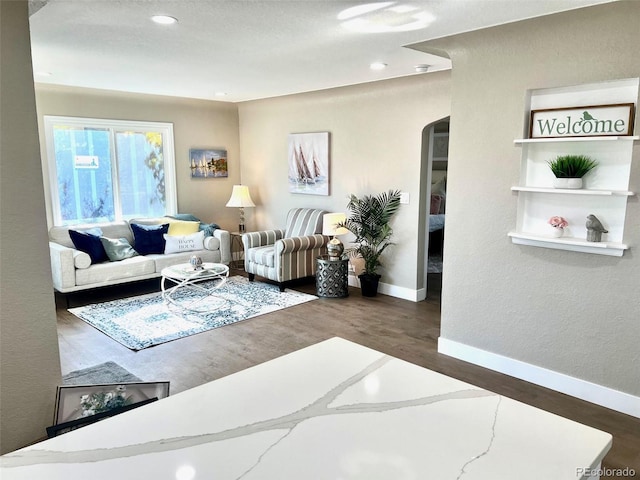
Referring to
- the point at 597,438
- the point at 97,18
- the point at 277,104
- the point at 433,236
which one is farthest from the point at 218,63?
the point at 433,236

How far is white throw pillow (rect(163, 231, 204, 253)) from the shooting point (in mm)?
5914

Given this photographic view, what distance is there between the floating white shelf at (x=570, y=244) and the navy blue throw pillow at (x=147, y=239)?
4.34 metres

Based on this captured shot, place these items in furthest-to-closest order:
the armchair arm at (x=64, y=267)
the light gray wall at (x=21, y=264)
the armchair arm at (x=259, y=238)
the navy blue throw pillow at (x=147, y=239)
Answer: the armchair arm at (x=259, y=238), the navy blue throw pillow at (x=147, y=239), the armchair arm at (x=64, y=267), the light gray wall at (x=21, y=264)

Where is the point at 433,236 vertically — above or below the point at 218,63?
below

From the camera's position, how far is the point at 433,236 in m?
7.88

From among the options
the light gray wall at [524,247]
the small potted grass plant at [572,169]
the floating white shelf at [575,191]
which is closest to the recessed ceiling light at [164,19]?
the light gray wall at [524,247]

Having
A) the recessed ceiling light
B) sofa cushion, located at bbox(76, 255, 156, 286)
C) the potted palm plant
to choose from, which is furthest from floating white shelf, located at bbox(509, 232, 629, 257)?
sofa cushion, located at bbox(76, 255, 156, 286)

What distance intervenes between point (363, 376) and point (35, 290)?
1787 millimetres

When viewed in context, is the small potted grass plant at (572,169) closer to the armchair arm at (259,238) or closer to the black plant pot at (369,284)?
the black plant pot at (369,284)

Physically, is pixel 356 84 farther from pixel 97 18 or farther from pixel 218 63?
pixel 97 18

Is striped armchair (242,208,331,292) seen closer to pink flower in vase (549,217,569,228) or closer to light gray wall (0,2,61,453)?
pink flower in vase (549,217,569,228)

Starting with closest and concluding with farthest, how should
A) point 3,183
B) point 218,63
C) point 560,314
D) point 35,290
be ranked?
point 3,183 → point 35,290 → point 560,314 → point 218,63

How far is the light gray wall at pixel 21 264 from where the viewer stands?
6.88 ft

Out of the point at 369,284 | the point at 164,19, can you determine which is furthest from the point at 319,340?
the point at 164,19
